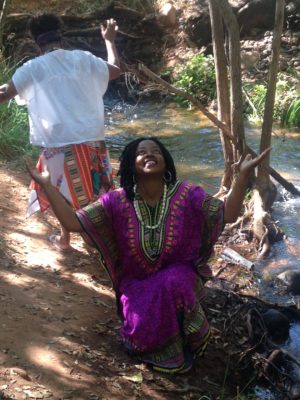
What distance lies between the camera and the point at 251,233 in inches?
203

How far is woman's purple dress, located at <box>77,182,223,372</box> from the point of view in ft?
9.52

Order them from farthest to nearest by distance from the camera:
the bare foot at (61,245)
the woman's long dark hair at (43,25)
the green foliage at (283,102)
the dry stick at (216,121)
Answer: the green foliage at (283,102) → the dry stick at (216,121) → the bare foot at (61,245) → the woman's long dark hair at (43,25)

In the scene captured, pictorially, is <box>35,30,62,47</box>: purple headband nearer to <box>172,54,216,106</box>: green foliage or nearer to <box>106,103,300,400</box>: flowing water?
<box>106,103,300,400</box>: flowing water

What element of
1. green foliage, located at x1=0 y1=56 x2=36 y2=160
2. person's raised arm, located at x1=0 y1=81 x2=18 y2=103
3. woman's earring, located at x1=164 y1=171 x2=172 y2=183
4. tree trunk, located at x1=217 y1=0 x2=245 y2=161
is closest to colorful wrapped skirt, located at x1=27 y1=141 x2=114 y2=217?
person's raised arm, located at x1=0 y1=81 x2=18 y2=103

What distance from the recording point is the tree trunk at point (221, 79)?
5094 millimetres

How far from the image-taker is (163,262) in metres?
3.00

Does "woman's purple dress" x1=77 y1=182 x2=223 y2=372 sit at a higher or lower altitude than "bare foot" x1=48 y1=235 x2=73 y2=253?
higher

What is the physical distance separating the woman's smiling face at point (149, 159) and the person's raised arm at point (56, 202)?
17.4 inches

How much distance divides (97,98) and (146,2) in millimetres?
10657

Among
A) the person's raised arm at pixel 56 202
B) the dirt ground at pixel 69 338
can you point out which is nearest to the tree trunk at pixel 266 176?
the dirt ground at pixel 69 338

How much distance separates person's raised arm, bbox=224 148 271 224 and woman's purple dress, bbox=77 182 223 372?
0.07 m

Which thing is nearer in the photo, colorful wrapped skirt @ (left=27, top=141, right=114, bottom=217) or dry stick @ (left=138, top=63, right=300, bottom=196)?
colorful wrapped skirt @ (left=27, top=141, right=114, bottom=217)

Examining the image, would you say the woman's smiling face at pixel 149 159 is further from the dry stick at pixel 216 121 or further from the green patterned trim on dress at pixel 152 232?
the dry stick at pixel 216 121

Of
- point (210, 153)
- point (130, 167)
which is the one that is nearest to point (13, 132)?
point (210, 153)
